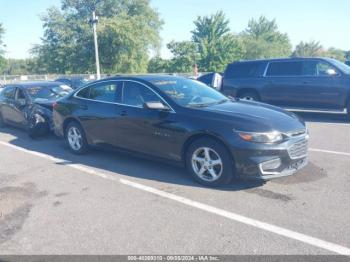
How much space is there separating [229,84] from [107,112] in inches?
261

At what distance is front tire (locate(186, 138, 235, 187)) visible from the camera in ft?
15.5

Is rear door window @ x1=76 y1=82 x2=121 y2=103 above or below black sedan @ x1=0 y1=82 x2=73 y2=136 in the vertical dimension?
above

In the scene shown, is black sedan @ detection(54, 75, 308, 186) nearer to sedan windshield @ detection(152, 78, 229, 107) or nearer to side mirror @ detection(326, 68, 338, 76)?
sedan windshield @ detection(152, 78, 229, 107)

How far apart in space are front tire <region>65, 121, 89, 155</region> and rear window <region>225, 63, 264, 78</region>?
6.57m

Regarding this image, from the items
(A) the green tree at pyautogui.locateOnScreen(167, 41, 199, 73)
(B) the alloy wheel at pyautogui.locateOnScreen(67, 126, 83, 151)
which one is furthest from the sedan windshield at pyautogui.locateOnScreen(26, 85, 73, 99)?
(A) the green tree at pyautogui.locateOnScreen(167, 41, 199, 73)

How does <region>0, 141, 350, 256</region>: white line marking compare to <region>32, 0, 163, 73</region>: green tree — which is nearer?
<region>0, 141, 350, 256</region>: white line marking

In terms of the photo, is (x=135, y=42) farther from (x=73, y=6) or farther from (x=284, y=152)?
(x=284, y=152)

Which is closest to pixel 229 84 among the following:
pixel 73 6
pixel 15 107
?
pixel 15 107

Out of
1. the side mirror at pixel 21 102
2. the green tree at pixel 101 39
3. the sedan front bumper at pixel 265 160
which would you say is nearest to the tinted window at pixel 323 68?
the sedan front bumper at pixel 265 160

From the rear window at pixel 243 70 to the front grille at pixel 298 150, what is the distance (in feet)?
22.5

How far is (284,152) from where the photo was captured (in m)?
4.58

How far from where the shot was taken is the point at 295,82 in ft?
35.0

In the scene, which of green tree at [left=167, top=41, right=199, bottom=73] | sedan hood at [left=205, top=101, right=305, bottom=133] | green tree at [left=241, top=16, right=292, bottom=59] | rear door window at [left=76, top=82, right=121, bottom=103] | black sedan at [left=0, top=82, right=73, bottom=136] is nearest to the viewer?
sedan hood at [left=205, top=101, right=305, bottom=133]

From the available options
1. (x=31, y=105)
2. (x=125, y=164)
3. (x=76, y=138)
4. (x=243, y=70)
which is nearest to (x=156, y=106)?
(x=125, y=164)
